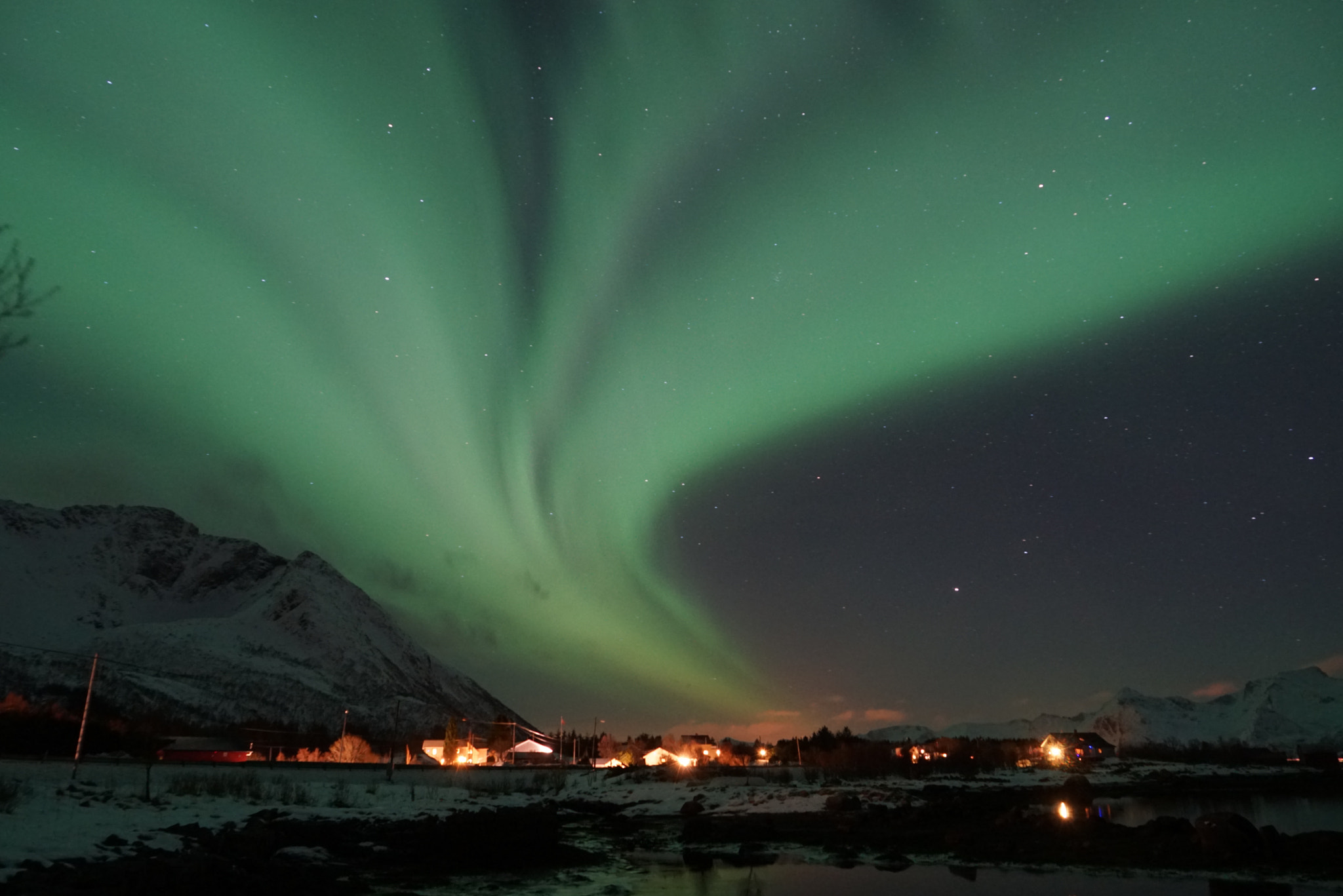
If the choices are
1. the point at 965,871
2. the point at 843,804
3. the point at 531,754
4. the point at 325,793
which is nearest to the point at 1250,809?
the point at 843,804

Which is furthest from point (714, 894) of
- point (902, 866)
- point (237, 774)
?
point (237, 774)

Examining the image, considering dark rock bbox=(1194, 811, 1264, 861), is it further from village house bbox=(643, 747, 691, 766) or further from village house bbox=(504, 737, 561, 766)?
village house bbox=(504, 737, 561, 766)

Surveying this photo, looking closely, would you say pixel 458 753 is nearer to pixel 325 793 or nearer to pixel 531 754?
pixel 531 754

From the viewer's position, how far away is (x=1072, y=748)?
12244cm

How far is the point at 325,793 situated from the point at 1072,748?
371 ft

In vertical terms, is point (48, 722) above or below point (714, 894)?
above

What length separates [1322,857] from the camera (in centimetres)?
2480

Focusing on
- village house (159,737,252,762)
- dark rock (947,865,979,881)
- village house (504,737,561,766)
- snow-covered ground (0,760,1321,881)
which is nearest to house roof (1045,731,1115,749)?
snow-covered ground (0,760,1321,881)

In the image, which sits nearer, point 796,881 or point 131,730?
point 796,881

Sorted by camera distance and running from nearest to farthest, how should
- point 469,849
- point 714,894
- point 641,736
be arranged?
point 714,894 < point 469,849 < point 641,736

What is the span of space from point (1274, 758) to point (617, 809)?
149375 millimetres

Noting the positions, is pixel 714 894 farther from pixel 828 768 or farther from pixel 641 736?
pixel 641 736

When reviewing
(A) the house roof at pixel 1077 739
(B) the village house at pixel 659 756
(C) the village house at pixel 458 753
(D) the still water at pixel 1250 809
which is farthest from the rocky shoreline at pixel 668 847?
(A) the house roof at pixel 1077 739

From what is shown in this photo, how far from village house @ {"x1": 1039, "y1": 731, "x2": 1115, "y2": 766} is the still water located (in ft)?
170
